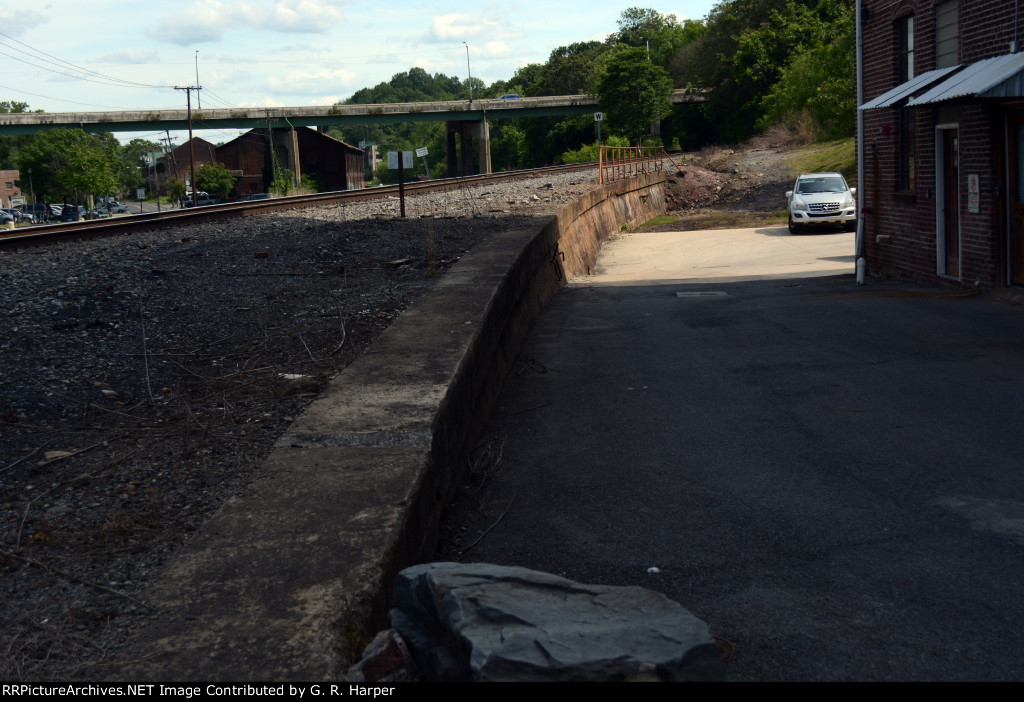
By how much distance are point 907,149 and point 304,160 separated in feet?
316

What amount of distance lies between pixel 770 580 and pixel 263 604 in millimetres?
2247

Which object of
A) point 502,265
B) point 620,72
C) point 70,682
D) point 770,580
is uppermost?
point 620,72

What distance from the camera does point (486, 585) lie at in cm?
302

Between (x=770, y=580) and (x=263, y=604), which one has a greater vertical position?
(x=263, y=604)

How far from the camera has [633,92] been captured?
2948 inches

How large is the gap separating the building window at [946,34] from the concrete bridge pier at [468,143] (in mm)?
74000

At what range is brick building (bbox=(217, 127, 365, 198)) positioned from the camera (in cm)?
10462

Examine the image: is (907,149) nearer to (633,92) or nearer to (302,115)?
(633,92)

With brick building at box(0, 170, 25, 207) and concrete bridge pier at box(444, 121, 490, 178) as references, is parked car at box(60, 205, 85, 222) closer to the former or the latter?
concrete bridge pier at box(444, 121, 490, 178)

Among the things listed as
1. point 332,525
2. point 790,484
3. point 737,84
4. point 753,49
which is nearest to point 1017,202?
point 790,484

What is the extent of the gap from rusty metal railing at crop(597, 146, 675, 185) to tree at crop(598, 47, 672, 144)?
27.7 m

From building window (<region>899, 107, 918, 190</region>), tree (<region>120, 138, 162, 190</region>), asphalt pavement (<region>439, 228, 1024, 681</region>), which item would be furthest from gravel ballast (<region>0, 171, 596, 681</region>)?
tree (<region>120, 138, 162, 190</region>)

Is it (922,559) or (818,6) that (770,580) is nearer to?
(922,559)

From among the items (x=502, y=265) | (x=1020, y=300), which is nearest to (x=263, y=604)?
(x=502, y=265)
